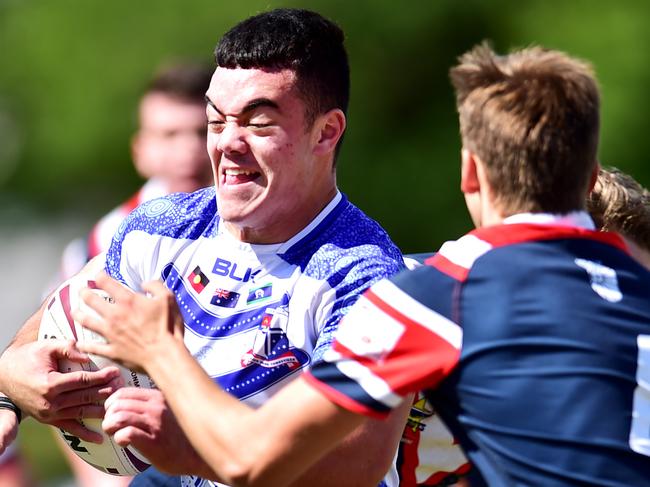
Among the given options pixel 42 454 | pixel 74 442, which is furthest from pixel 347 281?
pixel 42 454

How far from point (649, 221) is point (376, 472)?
123 centimetres

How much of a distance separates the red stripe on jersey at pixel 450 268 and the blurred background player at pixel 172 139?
4.15 m

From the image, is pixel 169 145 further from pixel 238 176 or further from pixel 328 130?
pixel 238 176

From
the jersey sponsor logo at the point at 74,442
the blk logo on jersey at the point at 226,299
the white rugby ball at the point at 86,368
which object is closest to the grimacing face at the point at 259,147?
the blk logo on jersey at the point at 226,299

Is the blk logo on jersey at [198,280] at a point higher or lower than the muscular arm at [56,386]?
higher

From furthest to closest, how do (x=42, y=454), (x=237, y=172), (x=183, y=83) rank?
(x=42, y=454)
(x=183, y=83)
(x=237, y=172)

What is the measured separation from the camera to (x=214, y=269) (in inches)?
161

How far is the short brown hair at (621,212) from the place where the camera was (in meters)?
4.05

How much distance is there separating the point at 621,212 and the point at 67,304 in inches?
72.3

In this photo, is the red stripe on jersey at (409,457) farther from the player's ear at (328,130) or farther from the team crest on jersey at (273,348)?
the player's ear at (328,130)

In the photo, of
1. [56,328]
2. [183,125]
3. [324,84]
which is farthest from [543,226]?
[183,125]

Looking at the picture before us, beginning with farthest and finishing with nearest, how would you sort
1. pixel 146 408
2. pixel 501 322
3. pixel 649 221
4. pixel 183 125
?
pixel 183 125 → pixel 649 221 → pixel 146 408 → pixel 501 322

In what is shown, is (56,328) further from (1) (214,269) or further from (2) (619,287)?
(2) (619,287)

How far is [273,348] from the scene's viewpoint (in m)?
3.91
